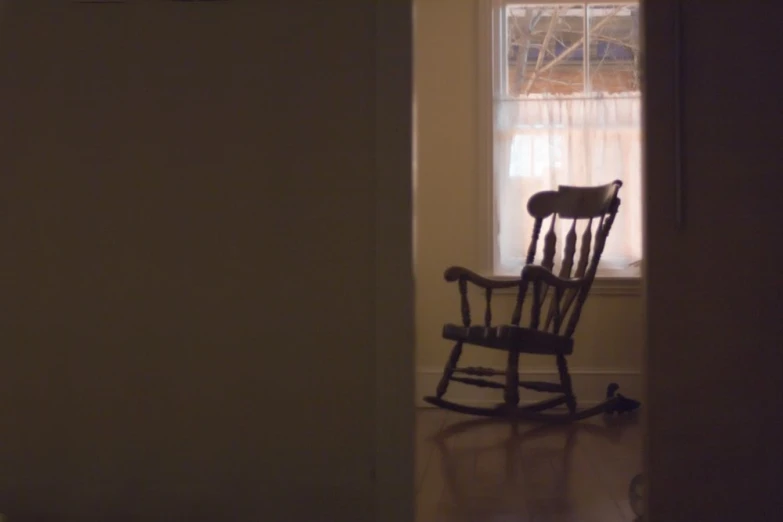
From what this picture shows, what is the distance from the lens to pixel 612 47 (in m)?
3.59

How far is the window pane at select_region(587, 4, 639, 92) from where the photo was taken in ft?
11.7

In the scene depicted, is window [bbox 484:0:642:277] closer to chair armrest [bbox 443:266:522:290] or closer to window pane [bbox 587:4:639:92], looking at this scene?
window pane [bbox 587:4:639:92]

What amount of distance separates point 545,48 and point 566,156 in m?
0.52

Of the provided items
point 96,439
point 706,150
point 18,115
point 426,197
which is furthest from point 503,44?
point 96,439

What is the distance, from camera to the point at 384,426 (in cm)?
162

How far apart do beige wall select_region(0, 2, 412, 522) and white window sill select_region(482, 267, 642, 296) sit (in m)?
2.00

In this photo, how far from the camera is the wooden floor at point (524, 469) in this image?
1.93 metres

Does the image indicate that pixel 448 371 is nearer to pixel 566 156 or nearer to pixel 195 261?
pixel 566 156

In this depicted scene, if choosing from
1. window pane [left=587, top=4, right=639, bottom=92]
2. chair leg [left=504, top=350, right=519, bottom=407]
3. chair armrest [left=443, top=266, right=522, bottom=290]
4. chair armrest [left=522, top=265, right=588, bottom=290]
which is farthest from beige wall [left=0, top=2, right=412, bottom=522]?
window pane [left=587, top=4, right=639, bottom=92]

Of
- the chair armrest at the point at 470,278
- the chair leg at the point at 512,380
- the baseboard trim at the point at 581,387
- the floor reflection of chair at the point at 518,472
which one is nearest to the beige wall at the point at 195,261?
the floor reflection of chair at the point at 518,472

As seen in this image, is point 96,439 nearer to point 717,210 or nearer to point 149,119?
point 149,119

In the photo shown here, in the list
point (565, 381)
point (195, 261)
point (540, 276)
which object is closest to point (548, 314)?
point (565, 381)

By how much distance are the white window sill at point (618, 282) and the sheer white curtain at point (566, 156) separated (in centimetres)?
3

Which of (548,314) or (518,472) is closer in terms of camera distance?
(518,472)
